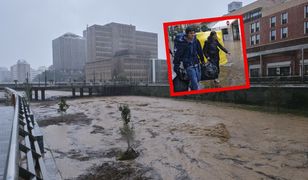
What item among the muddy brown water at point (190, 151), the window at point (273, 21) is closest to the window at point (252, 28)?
the window at point (273, 21)

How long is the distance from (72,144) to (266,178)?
889 cm

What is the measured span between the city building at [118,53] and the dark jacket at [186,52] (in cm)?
6960

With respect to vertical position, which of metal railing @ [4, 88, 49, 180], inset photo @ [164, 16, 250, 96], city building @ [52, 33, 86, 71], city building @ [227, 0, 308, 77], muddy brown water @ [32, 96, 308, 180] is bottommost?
muddy brown water @ [32, 96, 308, 180]

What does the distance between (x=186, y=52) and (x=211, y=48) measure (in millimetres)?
551

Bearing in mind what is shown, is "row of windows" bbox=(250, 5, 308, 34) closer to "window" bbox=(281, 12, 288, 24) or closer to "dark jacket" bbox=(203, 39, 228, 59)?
"window" bbox=(281, 12, 288, 24)

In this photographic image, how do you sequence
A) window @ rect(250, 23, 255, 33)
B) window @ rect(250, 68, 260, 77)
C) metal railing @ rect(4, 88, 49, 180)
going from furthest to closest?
window @ rect(250, 23, 255, 33) < window @ rect(250, 68, 260, 77) < metal railing @ rect(4, 88, 49, 180)

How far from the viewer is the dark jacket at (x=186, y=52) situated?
4.74 m

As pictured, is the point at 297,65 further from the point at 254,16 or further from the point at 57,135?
the point at 57,135

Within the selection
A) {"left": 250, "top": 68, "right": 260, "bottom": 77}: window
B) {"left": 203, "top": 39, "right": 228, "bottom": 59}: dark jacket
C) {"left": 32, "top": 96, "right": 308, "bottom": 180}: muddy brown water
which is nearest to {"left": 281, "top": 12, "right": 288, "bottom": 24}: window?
{"left": 250, "top": 68, "right": 260, "bottom": 77}: window

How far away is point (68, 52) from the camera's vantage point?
437ft

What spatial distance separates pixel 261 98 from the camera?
78.3ft

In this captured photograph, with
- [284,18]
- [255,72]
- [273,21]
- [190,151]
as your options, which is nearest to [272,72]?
[255,72]

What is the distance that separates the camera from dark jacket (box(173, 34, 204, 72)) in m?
4.74

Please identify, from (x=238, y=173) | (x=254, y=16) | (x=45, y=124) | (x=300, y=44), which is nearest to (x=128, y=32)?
(x=254, y=16)
